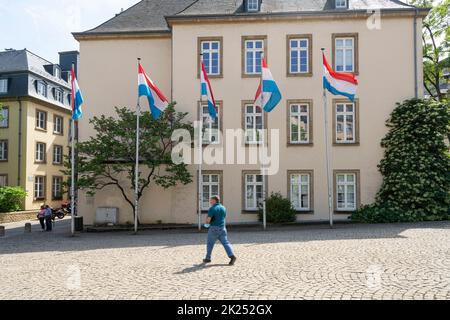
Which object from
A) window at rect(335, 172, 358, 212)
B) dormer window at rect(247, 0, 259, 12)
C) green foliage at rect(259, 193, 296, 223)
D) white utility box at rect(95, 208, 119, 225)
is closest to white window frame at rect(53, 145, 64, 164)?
white utility box at rect(95, 208, 119, 225)

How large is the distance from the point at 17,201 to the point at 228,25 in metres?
19.4

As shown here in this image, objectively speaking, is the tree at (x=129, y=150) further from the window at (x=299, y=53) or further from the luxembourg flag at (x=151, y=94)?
the window at (x=299, y=53)

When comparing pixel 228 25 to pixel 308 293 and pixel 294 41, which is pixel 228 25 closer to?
pixel 294 41

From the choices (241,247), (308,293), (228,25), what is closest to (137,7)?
(228,25)

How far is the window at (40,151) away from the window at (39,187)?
154cm

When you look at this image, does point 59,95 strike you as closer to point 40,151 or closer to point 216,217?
point 40,151

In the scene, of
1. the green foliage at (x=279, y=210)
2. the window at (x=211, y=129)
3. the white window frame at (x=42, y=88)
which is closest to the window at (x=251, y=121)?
the window at (x=211, y=129)

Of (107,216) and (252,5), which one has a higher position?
(252,5)

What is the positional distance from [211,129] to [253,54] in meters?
4.38

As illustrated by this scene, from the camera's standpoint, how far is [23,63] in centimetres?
3491

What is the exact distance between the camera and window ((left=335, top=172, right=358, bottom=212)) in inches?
787

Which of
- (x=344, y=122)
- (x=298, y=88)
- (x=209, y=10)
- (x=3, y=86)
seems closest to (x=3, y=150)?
(x=3, y=86)

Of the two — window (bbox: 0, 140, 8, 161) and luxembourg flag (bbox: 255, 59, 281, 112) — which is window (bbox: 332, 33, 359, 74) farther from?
window (bbox: 0, 140, 8, 161)

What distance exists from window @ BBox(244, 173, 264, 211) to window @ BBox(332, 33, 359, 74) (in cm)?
686
